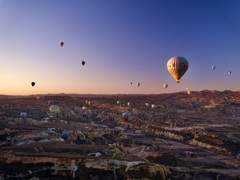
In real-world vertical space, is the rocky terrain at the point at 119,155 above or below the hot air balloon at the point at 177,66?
below

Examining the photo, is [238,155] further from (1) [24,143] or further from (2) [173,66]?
(1) [24,143]

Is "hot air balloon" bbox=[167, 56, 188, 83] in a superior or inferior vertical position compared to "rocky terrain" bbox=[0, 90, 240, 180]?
superior

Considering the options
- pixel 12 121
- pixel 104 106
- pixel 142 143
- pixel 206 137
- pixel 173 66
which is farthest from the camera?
pixel 104 106

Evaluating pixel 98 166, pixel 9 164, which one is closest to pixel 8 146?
pixel 9 164

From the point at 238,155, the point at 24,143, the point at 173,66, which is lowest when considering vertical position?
the point at 238,155

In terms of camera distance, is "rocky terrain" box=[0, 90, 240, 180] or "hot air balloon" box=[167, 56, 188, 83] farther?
"hot air balloon" box=[167, 56, 188, 83]

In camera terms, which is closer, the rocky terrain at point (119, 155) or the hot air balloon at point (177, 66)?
the rocky terrain at point (119, 155)

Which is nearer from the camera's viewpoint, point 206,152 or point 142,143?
point 206,152

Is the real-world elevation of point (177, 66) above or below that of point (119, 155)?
above
